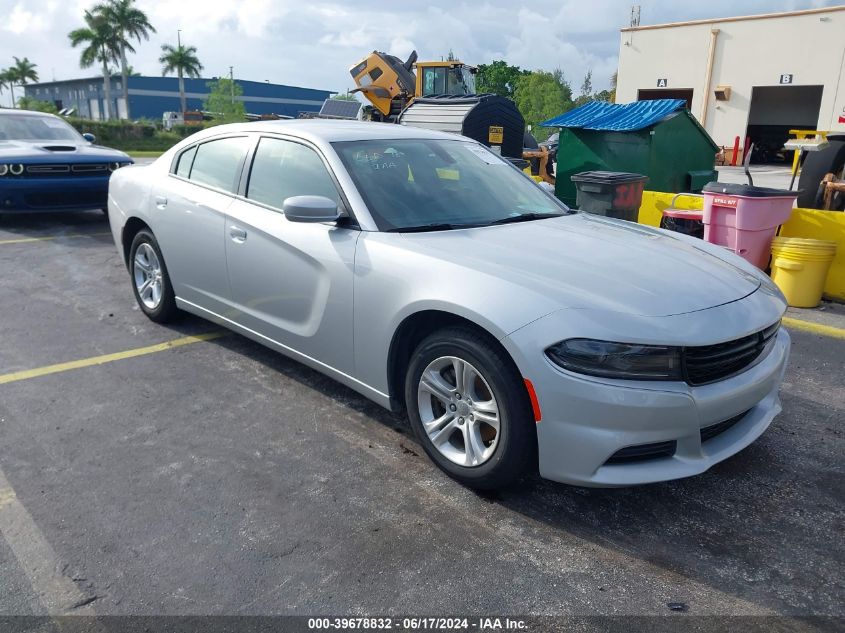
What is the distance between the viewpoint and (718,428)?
111 inches

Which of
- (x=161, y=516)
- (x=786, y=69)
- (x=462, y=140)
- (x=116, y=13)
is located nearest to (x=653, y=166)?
(x=462, y=140)

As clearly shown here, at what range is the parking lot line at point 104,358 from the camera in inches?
166

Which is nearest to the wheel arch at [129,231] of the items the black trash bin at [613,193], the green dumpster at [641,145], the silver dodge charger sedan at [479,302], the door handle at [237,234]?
the silver dodge charger sedan at [479,302]

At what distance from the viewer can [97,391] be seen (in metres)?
4.02

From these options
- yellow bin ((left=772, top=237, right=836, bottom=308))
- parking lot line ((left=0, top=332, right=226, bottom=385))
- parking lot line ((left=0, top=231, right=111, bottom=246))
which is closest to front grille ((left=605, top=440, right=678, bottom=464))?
parking lot line ((left=0, top=332, right=226, bottom=385))

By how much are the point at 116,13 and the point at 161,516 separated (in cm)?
7262

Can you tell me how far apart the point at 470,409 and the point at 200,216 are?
2.43 metres

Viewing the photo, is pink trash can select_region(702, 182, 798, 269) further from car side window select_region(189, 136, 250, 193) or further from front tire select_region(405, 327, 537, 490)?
car side window select_region(189, 136, 250, 193)

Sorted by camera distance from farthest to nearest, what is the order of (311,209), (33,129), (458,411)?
(33,129) → (311,209) → (458,411)

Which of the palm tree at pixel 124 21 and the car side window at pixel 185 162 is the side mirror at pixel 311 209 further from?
the palm tree at pixel 124 21

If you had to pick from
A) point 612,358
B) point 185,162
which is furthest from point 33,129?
point 612,358

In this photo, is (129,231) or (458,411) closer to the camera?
(458,411)

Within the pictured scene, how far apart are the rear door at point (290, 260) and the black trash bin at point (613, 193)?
4.41 m

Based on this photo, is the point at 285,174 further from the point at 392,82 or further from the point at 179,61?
the point at 179,61
